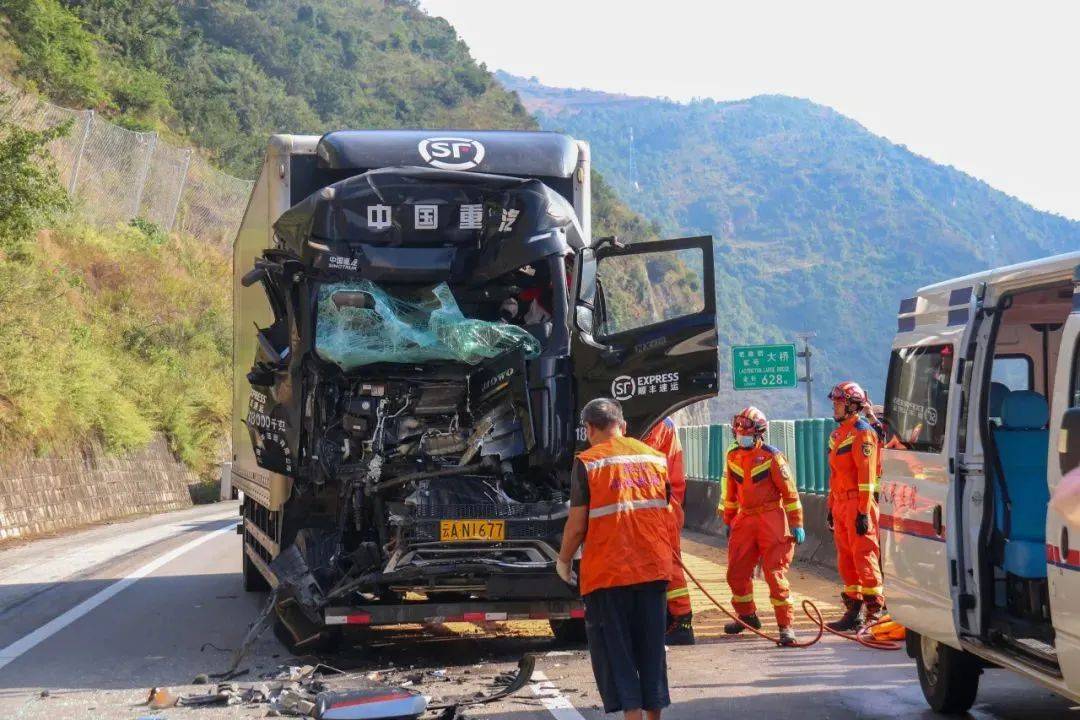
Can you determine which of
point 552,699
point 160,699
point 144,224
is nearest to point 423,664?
point 552,699

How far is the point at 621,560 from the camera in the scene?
263 inches

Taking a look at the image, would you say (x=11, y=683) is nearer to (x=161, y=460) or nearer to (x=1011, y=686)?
(x=1011, y=686)

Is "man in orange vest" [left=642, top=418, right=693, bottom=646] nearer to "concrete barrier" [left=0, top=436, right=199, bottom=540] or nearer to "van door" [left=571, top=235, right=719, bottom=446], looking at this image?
"van door" [left=571, top=235, right=719, bottom=446]

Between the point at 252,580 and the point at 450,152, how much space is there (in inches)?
232

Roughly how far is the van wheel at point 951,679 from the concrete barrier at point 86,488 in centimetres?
1883

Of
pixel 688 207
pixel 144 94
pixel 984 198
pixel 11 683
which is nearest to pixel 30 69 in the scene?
pixel 144 94

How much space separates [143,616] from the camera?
1256cm

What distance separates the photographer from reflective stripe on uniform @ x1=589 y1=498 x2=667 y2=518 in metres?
6.72

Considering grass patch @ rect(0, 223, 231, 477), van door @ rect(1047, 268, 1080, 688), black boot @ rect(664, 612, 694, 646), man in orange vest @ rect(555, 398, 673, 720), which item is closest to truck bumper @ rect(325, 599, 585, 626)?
black boot @ rect(664, 612, 694, 646)

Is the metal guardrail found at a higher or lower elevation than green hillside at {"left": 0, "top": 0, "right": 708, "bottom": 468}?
lower

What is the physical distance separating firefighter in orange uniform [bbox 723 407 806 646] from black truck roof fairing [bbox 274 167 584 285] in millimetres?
2143

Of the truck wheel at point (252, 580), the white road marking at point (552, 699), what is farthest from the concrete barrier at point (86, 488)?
the white road marking at point (552, 699)

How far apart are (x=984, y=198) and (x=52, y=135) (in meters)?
175

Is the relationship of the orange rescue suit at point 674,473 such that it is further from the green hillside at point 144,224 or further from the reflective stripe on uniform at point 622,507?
the green hillside at point 144,224
